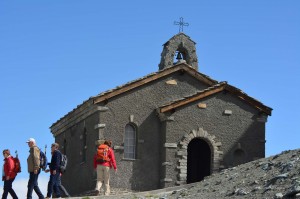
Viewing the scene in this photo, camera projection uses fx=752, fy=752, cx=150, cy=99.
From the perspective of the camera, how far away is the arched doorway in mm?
34375

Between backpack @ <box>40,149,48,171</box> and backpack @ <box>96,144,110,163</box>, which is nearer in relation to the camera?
backpack @ <box>40,149,48,171</box>

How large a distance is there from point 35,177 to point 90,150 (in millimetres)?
9687

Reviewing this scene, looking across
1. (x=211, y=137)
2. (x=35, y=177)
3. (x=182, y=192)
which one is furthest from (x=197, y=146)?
(x=35, y=177)

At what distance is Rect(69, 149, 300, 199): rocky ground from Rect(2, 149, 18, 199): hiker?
145 inches

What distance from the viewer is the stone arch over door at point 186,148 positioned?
105ft

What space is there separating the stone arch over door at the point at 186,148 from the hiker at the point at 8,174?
31.1ft

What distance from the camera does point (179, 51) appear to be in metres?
36.0

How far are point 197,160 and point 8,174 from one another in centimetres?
1268

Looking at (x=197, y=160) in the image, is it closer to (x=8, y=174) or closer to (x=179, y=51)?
(x=179, y=51)

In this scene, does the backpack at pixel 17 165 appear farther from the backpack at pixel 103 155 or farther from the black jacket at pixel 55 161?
the backpack at pixel 103 155

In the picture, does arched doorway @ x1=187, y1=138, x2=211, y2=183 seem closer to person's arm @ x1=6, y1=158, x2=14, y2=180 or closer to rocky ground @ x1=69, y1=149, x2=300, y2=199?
rocky ground @ x1=69, y1=149, x2=300, y2=199

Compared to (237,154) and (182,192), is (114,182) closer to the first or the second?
(237,154)

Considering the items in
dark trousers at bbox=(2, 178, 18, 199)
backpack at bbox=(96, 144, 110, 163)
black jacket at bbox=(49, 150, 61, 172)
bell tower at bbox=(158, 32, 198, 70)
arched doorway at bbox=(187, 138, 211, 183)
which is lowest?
dark trousers at bbox=(2, 178, 18, 199)

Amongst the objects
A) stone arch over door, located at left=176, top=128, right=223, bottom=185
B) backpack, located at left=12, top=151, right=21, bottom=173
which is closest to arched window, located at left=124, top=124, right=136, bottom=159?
stone arch over door, located at left=176, top=128, right=223, bottom=185
